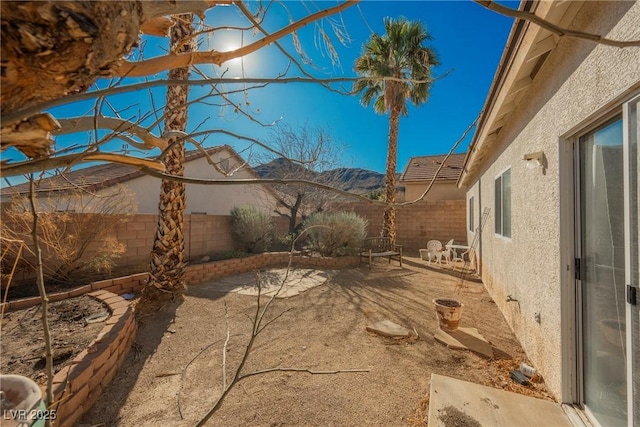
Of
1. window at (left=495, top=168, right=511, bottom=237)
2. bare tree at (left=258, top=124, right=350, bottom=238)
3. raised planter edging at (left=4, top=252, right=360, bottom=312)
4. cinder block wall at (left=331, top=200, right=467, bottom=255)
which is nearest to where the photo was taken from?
raised planter edging at (left=4, top=252, right=360, bottom=312)

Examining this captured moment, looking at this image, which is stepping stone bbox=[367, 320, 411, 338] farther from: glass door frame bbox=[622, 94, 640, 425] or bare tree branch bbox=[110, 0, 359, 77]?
bare tree branch bbox=[110, 0, 359, 77]

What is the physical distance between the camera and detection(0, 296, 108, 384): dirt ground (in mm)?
2670

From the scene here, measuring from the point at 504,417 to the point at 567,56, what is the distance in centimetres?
337

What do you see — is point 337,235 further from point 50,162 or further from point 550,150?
point 50,162

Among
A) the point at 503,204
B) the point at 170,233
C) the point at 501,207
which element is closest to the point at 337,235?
the point at 501,207

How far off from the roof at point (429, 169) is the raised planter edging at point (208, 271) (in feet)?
28.8

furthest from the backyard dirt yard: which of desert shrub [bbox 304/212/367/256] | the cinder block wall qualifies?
the cinder block wall

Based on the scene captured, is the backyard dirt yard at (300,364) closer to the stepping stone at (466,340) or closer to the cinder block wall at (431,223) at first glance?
the stepping stone at (466,340)

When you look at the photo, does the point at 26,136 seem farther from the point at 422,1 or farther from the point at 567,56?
the point at 422,1

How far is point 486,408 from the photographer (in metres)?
2.51

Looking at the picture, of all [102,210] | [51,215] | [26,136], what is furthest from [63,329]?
[26,136]

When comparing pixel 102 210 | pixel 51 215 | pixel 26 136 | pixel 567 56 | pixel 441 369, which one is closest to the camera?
pixel 26 136

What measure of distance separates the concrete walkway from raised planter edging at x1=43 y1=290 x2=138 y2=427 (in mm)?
2877

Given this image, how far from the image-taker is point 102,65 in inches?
27.0
